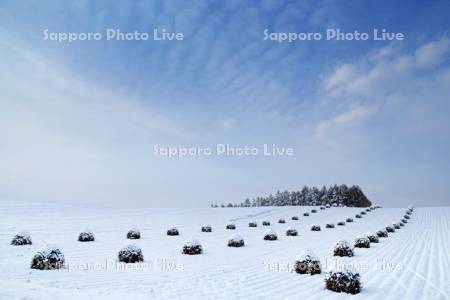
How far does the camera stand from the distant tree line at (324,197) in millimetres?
101188

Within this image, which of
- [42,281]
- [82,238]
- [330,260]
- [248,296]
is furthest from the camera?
[82,238]

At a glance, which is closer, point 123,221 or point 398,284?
point 398,284

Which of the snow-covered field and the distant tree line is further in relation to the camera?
the distant tree line

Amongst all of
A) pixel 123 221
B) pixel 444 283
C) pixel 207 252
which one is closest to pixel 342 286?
pixel 444 283

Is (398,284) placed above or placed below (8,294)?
below

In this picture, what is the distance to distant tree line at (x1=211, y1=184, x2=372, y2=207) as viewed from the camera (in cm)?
10119

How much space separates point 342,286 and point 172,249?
1138 cm

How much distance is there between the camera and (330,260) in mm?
18891

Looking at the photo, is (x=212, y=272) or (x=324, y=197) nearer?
(x=212, y=272)

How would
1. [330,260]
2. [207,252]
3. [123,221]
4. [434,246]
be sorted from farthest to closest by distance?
1. [123,221]
2. [434,246]
3. [207,252]
4. [330,260]

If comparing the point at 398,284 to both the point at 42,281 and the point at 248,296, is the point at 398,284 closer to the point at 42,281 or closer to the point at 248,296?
the point at 248,296

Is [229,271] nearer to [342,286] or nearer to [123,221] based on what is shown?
[342,286]

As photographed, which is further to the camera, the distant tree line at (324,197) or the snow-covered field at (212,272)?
the distant tree line at (324,197)

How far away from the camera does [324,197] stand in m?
102
